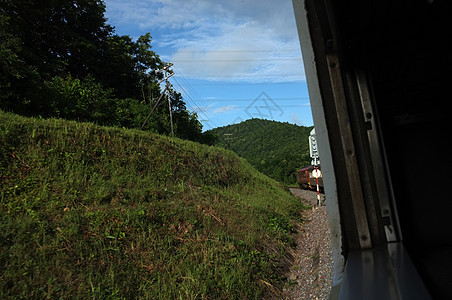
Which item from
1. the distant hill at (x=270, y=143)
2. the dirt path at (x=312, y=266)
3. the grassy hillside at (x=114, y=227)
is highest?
the distant hill at (x=270, y=143)

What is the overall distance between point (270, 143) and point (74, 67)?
60874 millimetres

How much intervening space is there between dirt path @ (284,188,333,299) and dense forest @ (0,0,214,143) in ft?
39.7

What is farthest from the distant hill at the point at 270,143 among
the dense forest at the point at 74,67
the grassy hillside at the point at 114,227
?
the grassy hillside at the point at 114,227

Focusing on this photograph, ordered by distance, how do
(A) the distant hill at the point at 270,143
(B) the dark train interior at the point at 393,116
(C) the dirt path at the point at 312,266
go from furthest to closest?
(A) the distant hill at the point at 270,143 < (C) the dirt path at the point at 312,266 < (B) the dark train interior at the point at 393,116

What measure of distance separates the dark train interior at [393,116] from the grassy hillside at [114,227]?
373 cm

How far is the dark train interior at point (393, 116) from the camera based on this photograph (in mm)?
2355

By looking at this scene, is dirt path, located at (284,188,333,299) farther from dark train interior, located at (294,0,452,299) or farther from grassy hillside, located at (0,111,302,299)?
dark train interior, located at (294,0,452,299)

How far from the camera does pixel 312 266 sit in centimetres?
741

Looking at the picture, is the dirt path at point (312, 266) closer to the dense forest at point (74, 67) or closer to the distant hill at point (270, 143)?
the dense forest at point (74, 67)

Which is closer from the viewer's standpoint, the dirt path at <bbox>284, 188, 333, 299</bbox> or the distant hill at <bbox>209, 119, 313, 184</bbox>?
the dirt path at <bbox>284, 188, 333, 299</bbox>

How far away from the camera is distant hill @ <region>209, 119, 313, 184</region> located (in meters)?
41.6

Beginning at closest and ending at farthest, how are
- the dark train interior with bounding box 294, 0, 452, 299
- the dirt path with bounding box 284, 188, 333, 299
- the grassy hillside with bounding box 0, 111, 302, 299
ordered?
the dark train interior with bounding box 294, 0, 452, 299, the grassy hillside with bounding box 0, 111, 302, 299, the dirt path with bounding box 284, 188, 333, 299

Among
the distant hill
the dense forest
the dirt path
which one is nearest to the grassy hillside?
the dirt path

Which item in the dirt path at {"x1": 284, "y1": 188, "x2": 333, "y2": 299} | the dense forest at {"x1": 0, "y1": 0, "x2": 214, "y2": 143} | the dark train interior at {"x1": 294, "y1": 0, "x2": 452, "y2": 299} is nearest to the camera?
the dark train interior at {"x1": 294, "y1": 0, "x2": 452, "y2": 299}
